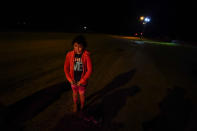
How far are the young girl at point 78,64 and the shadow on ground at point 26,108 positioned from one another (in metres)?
1.14

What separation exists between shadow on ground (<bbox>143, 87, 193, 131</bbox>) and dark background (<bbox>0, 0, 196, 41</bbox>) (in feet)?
98.4

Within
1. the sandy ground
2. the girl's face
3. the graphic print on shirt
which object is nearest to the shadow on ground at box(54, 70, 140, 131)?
the sandy ground

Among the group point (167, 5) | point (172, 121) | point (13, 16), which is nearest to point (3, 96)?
point (172, 121)

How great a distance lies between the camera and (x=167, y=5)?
165 feet

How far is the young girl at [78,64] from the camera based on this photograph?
2406mm

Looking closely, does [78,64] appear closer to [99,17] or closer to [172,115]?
[172,115]

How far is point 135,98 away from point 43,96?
2.43 m

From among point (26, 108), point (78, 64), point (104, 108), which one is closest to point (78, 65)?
point (78, 64)

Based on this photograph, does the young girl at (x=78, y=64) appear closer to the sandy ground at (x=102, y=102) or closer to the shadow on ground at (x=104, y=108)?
the shadow on ground at (x=104, y=108)

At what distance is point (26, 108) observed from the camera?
3.11m

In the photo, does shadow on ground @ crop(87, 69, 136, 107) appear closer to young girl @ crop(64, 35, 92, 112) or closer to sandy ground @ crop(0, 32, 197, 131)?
sandy ground @ crop(0, 32, 197, 131)

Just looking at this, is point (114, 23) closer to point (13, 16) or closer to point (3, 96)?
point (13, 16)

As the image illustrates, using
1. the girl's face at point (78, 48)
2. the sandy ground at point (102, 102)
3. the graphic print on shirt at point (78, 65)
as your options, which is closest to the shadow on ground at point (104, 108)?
the sandy ground at point (102, 102)

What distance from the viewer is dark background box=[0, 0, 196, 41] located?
41.2 meters
